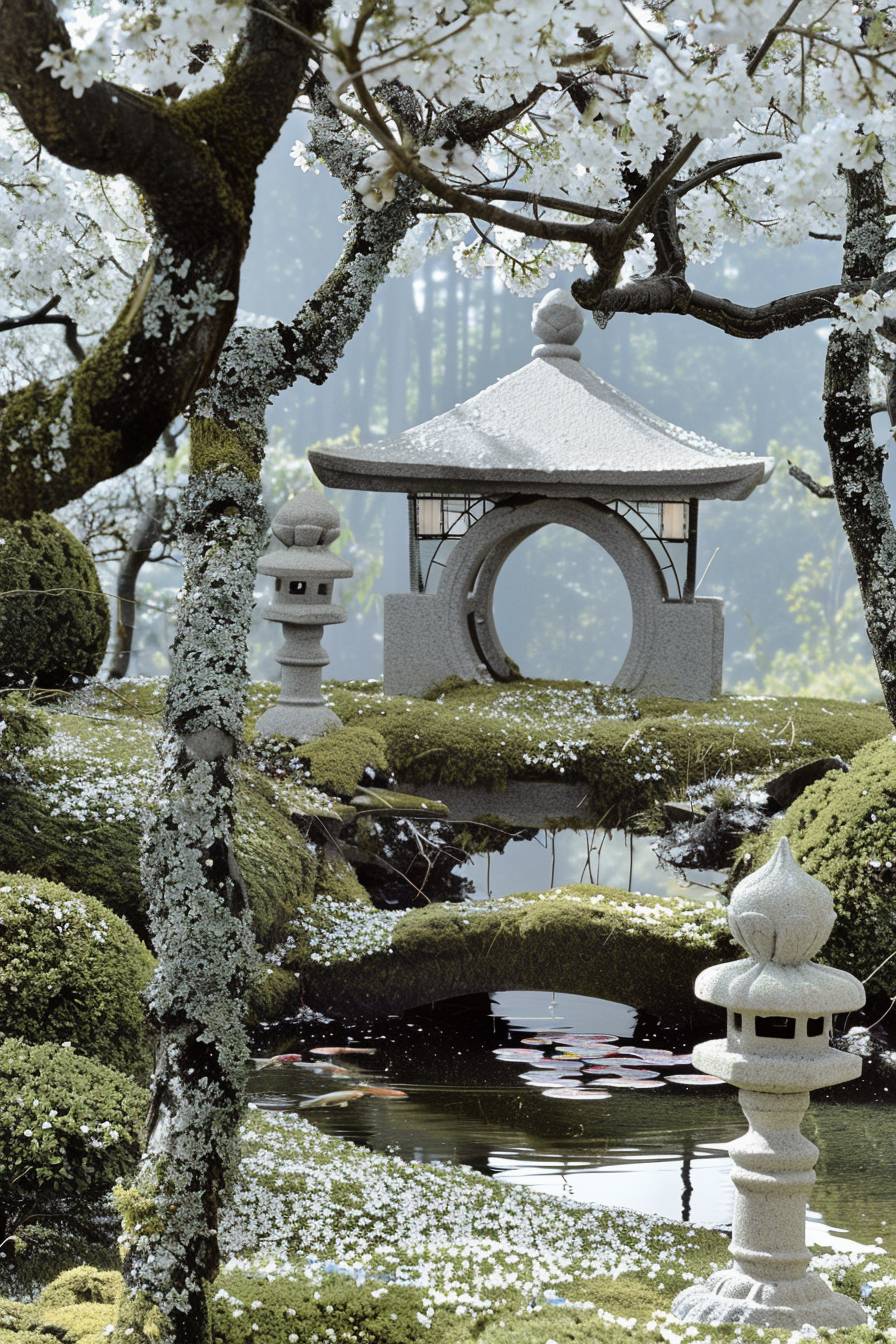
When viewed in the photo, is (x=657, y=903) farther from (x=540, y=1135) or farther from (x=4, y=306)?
(x=4, y=306)

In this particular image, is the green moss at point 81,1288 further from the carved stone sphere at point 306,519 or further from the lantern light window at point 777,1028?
the carved stone sphere at point 306,519

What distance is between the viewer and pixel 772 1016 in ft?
13.9

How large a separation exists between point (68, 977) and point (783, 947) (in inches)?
108

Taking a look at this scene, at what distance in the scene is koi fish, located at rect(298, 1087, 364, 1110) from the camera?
6.92 meters

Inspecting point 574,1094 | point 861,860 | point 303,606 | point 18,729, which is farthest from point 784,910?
point 303,606

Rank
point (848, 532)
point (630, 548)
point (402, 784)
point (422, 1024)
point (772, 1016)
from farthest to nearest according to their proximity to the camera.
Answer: point (630, 548) < point (402, 784) < point (422, 1024) < point (848, 532) < point (772, 1016)

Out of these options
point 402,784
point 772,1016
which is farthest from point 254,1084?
point 402,784

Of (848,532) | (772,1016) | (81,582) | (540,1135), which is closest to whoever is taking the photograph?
(772,1016)

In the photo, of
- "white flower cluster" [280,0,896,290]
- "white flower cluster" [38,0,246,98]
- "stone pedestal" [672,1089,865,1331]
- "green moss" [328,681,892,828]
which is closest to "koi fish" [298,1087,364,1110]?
"stone pedestal" [672,1089,865,1331]

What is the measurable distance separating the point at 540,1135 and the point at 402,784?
6.66 meters

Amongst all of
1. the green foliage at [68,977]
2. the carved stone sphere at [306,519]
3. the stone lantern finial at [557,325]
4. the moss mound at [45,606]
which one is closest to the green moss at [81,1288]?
the green foliage at [68,977]

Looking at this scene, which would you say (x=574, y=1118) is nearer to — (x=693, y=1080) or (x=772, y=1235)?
(x=693, y=1080)

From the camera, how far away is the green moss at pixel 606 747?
42.4 ft

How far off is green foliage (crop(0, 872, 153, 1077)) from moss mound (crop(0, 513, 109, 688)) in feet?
20.4
